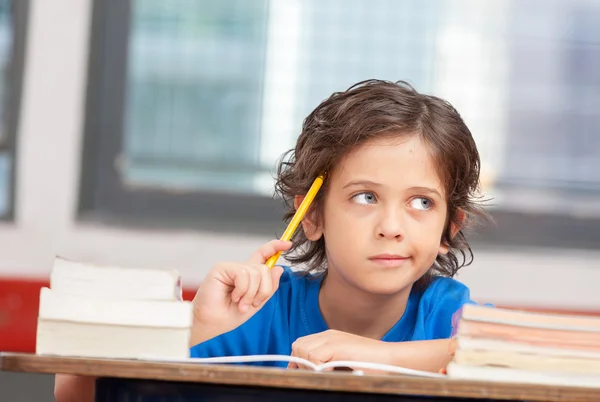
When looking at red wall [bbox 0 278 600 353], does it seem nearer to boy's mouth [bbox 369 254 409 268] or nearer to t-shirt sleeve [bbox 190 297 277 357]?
t-shirt sleeve [bbox 190 297 277 357]

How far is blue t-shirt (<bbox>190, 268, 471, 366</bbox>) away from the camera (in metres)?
1.28

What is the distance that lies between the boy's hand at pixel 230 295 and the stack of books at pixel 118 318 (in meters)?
0.23

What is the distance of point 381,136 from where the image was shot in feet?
3.98

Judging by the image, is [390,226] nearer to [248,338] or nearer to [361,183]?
[361,183]

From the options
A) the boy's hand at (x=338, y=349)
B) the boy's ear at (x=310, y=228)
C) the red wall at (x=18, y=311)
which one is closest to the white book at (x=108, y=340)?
the boy's hand at (x=338, y=349)

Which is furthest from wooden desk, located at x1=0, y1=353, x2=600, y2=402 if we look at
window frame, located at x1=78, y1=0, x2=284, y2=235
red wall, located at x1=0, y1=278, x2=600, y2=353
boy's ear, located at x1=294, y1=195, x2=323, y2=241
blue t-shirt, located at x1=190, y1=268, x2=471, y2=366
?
window frame, located at x1=78, y1=0, x2=284, y2=235

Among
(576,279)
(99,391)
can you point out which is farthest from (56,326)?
(576,279)

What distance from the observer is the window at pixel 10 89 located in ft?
7.18

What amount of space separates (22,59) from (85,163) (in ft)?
0.98

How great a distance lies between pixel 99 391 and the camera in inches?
Answer: 31.3

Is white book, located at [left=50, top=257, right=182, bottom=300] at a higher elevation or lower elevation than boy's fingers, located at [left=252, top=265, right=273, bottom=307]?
higher

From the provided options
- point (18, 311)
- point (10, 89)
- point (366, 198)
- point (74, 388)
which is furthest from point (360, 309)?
point (10, 89)

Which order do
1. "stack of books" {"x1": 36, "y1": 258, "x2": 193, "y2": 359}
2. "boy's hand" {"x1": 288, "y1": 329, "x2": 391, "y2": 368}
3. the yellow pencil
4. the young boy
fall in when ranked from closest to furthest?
"stack of books" {"x1": 36, "y1": 258, "x2": 193, "y2": 359}, "boy's hand" {"x1": 288, "y1": 329, "x2": 391, "y2": 368}, the young boy, the yellow pencil

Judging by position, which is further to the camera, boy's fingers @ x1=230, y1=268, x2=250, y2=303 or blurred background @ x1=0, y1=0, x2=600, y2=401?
blurred background @ x1=0, y1=0, x2=600, y2=401
